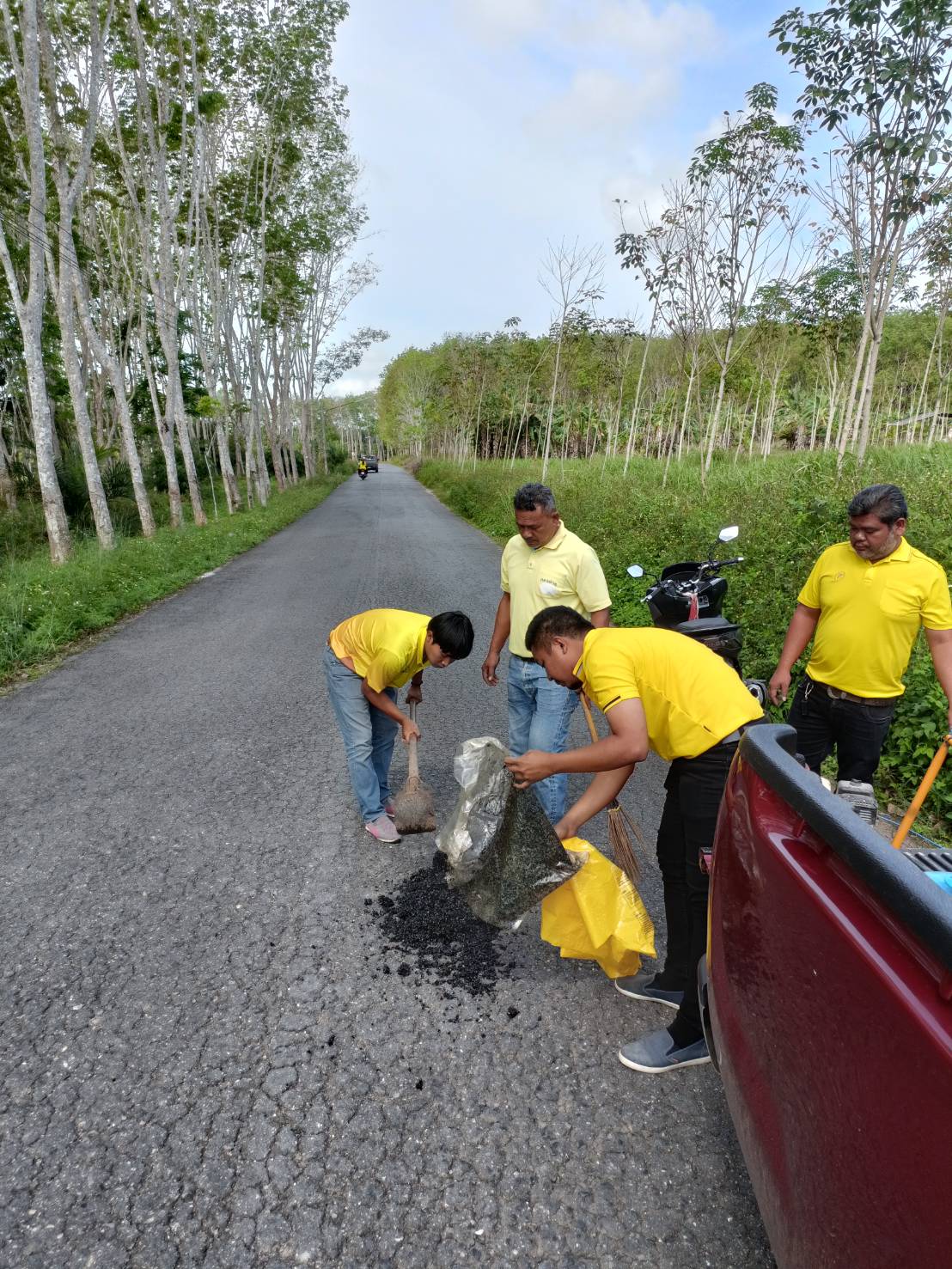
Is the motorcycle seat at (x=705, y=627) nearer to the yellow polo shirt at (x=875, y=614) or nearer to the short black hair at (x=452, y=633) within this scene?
the yellow polo shirt at (x=875, y=614)

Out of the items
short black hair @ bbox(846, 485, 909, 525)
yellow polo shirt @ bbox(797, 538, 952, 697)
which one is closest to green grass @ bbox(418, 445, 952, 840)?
yellow polo shirt @ bbox(797, 538, 952, 697)

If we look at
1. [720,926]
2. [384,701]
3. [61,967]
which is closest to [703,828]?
[720,926]

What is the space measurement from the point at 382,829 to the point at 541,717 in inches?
39.5

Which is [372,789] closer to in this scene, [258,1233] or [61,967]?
[61,967]

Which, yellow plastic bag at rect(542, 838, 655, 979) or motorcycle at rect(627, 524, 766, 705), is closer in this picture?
yellow plastic bag at rect(542, 838, 655, 979)

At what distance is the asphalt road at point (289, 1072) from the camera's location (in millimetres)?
1701

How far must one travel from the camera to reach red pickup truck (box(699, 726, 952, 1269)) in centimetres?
81

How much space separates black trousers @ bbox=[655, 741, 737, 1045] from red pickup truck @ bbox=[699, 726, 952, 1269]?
0.66m

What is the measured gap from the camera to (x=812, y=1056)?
105 cm

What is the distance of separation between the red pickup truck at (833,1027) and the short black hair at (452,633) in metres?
1.62

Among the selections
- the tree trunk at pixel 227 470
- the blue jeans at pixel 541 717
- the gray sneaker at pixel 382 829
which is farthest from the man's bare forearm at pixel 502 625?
the tree trunk at pixel 227 470

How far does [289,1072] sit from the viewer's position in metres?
2.12

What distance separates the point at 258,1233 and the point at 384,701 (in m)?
1.93

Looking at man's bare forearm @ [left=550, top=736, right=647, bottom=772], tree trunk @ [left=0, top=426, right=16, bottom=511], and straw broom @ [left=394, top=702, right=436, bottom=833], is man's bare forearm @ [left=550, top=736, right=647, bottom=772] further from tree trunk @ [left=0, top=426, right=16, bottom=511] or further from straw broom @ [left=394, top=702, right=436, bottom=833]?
tree trunk @ [left=0, top=426, right=16, bottom=511]
